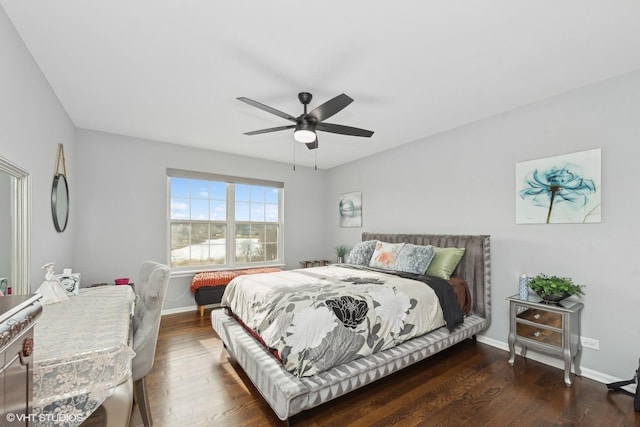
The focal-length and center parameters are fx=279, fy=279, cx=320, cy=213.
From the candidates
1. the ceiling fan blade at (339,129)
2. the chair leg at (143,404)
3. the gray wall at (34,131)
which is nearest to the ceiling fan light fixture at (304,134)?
the ceiling fan blade at (339,129)

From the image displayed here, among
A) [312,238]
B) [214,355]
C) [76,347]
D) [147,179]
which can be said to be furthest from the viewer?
[312,238]

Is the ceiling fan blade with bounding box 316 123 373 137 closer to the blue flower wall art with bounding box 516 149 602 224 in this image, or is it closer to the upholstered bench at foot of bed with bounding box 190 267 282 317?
the blue flower wall art with bounding box 516 149 602 224

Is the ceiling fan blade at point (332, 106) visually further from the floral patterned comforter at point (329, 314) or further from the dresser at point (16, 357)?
the dresser at point (16, 357)

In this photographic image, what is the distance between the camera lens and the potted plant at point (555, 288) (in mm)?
2475

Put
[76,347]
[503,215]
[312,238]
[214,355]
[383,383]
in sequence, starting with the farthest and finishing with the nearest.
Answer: [312,238], [503,215], [214,355], [383,383], [76,347]

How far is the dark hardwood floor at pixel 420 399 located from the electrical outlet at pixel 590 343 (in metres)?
0.29

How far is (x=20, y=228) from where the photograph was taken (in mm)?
2002

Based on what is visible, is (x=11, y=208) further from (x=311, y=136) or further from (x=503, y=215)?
(x=503, y=215)

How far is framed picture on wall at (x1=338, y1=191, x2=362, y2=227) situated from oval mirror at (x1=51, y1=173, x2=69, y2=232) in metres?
4.09

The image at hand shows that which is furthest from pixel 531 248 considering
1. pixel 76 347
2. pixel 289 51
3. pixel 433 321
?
pixel 76 347

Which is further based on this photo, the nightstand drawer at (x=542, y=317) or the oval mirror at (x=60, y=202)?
the oval mirror at (x=60, y=202)

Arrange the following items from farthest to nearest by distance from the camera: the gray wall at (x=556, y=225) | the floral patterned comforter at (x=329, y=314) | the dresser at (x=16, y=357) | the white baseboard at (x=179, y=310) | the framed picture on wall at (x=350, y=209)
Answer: the framed picture on wall at (x=350, y=209) → the white baseboard at (x=179, y=310) → the gray wall at (x=556, y=225) → the floral patterned comforter at (x=329, y=314) → the dresser at (x=16, y=357)

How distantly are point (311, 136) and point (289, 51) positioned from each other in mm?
744

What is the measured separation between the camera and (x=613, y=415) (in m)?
1.99
